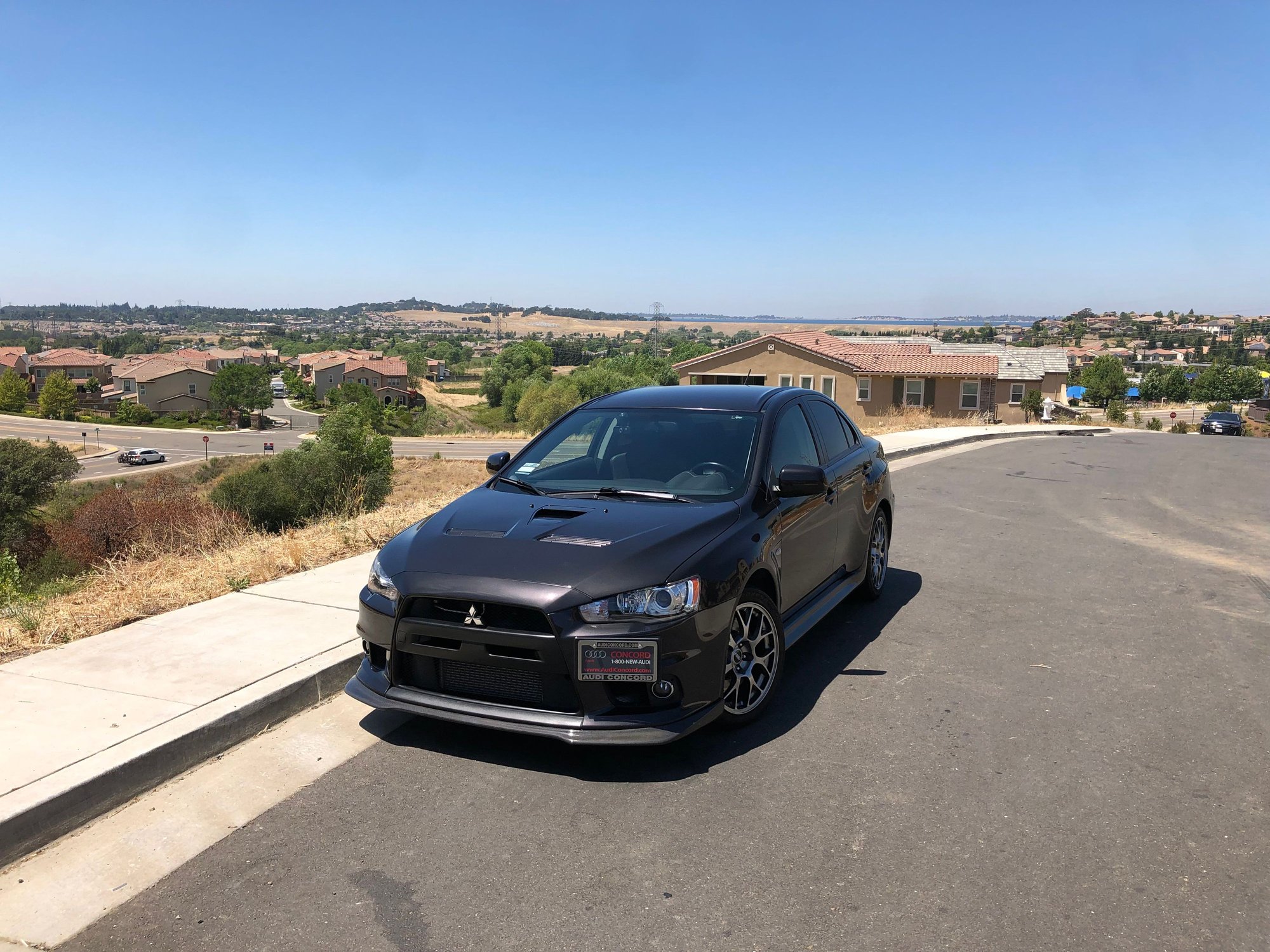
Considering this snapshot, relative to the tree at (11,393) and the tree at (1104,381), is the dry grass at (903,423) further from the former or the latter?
the tree at (11,393)

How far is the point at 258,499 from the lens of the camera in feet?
68.1

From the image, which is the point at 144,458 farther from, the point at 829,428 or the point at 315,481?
the point at 829,428

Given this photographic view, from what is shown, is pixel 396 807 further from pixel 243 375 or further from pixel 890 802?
pixel 243 375

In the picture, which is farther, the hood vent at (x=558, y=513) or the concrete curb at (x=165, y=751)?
the hood vent at (x=558, y=513)

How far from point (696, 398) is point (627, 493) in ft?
4.03

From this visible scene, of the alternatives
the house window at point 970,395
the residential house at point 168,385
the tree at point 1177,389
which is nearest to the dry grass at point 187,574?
the house window at point 970,395

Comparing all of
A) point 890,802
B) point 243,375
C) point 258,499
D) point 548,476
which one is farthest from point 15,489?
point 243,375

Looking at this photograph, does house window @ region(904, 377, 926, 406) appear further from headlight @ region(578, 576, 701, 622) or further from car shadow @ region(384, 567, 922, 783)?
headlight @ region(578, 576, 701, 622)

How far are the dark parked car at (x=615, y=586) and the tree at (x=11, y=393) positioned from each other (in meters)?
125

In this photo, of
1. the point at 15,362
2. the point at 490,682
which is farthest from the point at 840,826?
the point at 15,362

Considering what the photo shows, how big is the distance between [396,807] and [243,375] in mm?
123591

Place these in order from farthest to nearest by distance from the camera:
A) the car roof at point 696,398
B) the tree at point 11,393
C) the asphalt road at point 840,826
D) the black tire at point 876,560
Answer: the tree at point 11,393 < the black tire at point 876,560 < the car roof at point 696,398 < the asphalt road at point 840,826

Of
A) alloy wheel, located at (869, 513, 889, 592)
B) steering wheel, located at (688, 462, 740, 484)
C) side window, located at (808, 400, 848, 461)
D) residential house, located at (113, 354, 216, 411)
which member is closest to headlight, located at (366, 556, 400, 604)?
steering wheel, located at (688, 462, 740, 484)

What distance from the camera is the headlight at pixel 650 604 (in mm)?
4145
